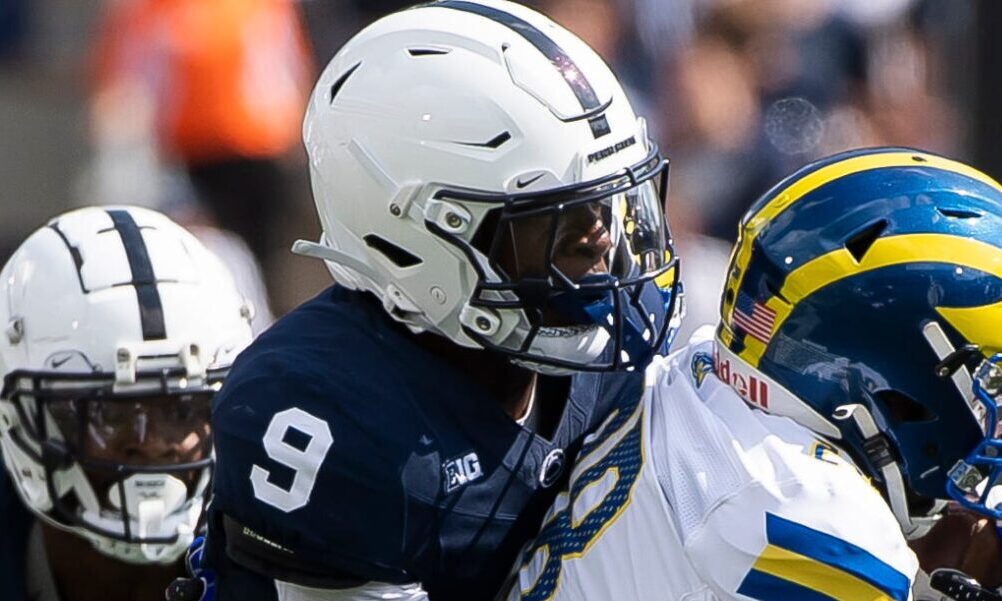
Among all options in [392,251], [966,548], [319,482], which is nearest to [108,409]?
[392,251]

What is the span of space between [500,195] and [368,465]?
0.40 meters

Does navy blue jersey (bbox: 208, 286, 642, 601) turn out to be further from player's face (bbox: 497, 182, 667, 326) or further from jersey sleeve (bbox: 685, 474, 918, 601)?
jersey sleeve (bbox: 685, 474, 918, 601)

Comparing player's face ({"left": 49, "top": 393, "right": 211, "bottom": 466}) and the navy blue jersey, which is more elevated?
the navy blue jersey

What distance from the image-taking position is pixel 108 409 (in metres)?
3.29

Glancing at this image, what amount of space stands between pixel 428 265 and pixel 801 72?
11.8ft

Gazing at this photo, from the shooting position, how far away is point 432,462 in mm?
2547

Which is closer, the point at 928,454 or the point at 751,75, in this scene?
the point at 928,454

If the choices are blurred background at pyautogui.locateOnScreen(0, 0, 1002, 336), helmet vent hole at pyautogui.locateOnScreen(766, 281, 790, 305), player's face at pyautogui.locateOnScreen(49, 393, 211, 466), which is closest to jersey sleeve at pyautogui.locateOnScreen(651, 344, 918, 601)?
helmet vent hole at pyautogui.locateOnScreen(766, 281, 790, 305)

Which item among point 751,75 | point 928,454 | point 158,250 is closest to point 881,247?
point 928,454

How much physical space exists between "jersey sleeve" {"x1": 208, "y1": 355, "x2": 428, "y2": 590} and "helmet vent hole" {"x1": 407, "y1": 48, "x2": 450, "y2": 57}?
A: 472mm

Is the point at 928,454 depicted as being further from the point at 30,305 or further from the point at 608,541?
the point at 30,305

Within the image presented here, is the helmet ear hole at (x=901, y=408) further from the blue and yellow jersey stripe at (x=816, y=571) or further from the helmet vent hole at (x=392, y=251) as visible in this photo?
the helmet vent hole at (x=392, y=251)

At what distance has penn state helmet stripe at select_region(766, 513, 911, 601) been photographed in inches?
88.6

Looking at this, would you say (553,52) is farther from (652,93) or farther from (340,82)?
(652,93)
